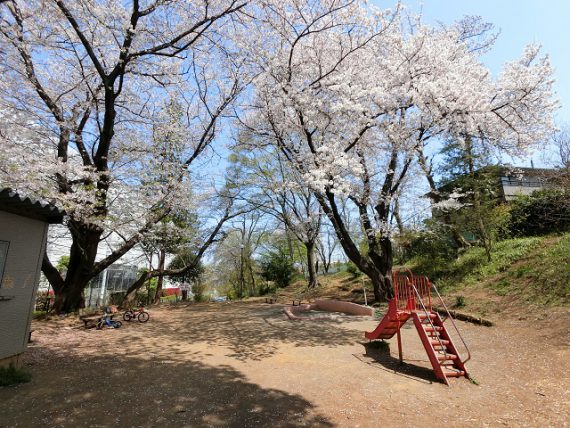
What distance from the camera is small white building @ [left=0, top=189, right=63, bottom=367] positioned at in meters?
5.73

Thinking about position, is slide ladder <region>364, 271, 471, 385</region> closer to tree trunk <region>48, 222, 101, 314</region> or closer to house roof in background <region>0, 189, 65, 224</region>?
house roof in background <region>0, 189, 65, 224</region>

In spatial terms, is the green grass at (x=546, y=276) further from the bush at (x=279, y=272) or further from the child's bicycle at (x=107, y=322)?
the bush at (x=279, y=272)

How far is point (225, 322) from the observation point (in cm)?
1277

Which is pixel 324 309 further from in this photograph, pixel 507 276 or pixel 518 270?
pixel 518 270

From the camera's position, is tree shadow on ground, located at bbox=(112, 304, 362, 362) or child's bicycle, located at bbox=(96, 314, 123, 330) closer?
tree shadow on ground, located at bbox=(112, 304, 362, 362)

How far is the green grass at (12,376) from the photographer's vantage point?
17.8 feet

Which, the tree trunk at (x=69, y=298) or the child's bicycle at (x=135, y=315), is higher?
the tree trunk at (x=69, y=298)

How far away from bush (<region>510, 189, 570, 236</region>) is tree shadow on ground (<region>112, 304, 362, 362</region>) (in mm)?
10681

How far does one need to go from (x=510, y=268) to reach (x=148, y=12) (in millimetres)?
15268

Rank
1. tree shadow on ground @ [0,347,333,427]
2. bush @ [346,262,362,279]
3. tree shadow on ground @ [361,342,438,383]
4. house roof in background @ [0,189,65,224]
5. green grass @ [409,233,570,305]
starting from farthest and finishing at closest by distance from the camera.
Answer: bush @ [346,262,362,279] < green grass @ [409,233,570,305] < tree shadow on ground @ [361,342,438,383] < house roof in background @ [0,189,65,224] < tree shadow on ground @ [0,347,333,427]

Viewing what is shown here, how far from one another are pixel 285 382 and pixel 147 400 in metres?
2.23

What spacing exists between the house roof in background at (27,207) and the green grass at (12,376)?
8.58 feet

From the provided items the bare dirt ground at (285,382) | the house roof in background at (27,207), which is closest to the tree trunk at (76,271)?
the bare dirt ground at (285,382)

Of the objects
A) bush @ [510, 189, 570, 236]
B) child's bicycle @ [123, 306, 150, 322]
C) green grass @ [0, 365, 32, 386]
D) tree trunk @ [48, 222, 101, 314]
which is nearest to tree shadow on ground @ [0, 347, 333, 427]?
green grass @ [0, 365, 32, 386]
